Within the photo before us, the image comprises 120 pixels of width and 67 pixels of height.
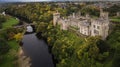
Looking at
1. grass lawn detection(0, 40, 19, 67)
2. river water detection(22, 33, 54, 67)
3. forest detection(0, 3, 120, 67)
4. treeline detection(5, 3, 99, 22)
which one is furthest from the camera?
treeline detection(5, 3, 99, 22)

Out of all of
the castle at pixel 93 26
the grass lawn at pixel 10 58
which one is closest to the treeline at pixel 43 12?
the castle at pixel 93 26

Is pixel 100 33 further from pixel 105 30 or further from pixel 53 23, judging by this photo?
pixel 53 23

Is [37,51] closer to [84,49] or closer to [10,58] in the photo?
[10,58]

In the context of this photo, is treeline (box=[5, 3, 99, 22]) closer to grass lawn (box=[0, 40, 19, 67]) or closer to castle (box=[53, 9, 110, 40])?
castle (box=[53, 9, 110, 40])

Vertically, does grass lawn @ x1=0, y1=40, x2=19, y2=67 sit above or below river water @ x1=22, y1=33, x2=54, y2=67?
above

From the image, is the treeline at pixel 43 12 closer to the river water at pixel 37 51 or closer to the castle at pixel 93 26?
the river water at pixel 37 51

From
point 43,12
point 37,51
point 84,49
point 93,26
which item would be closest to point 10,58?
point 37,51

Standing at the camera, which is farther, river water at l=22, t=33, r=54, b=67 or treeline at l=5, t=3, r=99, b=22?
treeline at l=5, t=3, r=99, b=22

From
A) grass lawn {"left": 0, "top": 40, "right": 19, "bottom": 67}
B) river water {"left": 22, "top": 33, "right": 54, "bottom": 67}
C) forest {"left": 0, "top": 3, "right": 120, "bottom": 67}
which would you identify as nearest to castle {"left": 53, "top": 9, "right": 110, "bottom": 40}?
forest {"left": 0, "top": 3, "right": 120, "bottom": 67}
